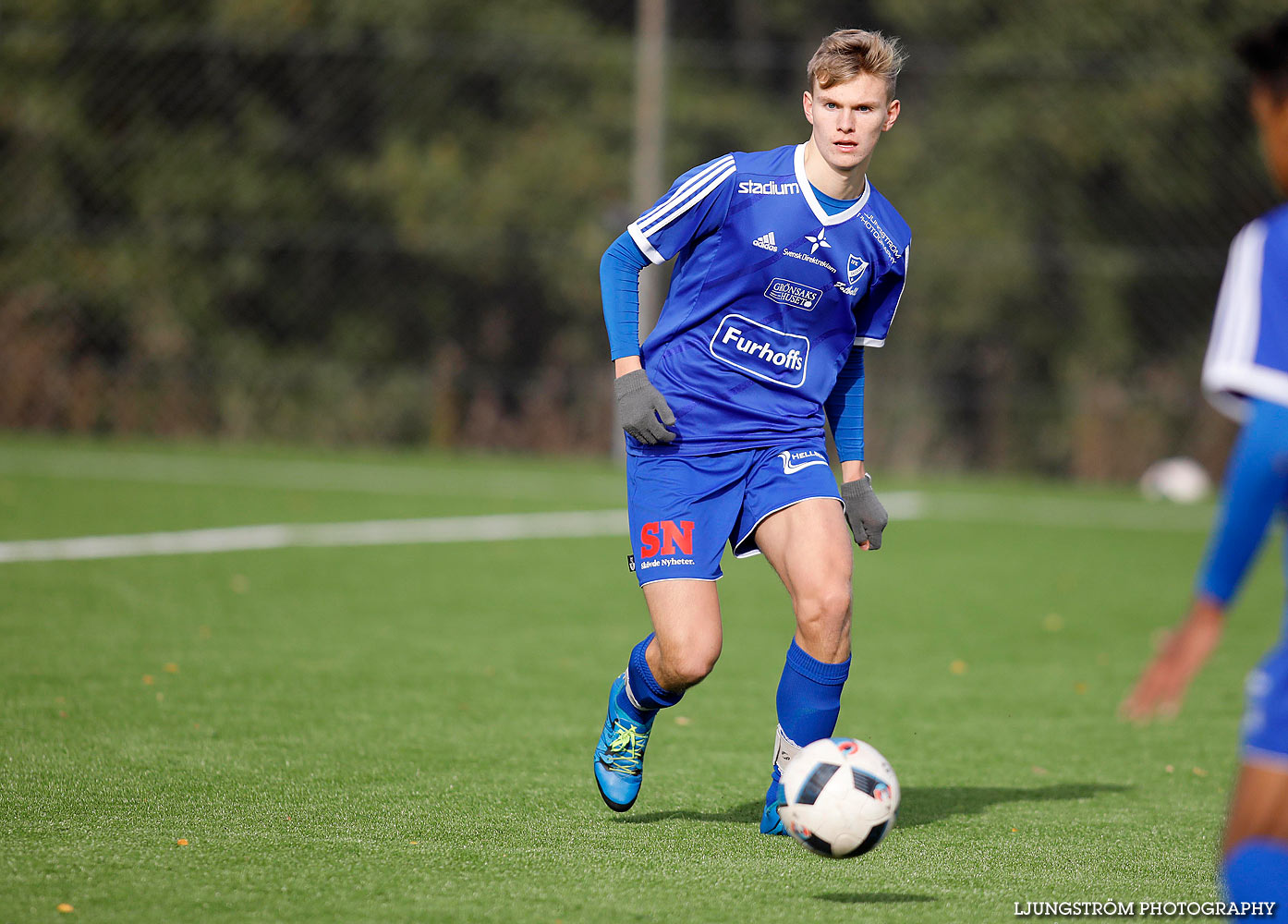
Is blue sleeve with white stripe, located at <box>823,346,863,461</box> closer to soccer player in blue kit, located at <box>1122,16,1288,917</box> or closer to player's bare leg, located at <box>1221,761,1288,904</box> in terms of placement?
soccer player in blue kit, located at <box>1122,16,1288,917</box>

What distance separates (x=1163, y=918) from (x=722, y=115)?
17.7 meters

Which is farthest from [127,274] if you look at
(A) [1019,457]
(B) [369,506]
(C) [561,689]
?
(C) [561,689]

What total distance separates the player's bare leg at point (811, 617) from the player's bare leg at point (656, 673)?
236mm

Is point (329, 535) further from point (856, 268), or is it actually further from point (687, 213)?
point (856, 268)

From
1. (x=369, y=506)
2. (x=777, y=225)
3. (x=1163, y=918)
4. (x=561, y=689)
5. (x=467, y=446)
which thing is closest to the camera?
(x=1163, y=918)

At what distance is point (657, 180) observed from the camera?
18.0 meters

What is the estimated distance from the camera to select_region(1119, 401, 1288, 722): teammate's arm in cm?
234

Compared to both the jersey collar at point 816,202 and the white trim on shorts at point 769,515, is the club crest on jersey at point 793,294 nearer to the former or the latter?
the jersey collar at point 816,202

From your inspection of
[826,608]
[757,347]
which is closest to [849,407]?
[757,347]

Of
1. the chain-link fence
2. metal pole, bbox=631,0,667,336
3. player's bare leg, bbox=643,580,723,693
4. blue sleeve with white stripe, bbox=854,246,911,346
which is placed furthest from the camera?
the chain-link fence

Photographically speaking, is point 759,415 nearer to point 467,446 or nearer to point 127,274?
point 467,446

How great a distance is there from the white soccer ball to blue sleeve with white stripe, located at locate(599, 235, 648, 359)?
42.7 feet

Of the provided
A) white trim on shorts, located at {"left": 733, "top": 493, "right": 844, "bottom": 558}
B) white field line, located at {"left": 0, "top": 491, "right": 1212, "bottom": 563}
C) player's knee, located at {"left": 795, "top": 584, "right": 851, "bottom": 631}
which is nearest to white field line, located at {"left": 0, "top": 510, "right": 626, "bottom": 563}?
white field line, located at {"left": 0, "top": 491, "right": 1212, "bottom": 563}

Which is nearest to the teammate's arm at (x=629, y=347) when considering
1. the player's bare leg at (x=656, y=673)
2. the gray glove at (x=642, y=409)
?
the gray glove at (x=642, y=409)
